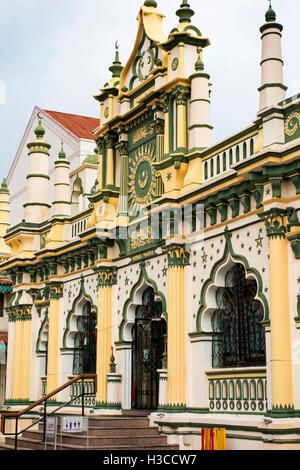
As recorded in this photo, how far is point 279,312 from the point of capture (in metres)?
11.6

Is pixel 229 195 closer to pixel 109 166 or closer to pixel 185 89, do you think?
pixel 185 89

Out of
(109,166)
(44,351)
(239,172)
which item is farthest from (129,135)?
(44,351)

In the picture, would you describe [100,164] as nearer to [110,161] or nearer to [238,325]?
[110,161]

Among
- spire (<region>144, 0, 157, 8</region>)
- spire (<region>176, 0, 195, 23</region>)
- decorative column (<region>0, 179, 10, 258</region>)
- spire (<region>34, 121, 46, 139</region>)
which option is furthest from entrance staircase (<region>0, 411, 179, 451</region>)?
decorative column (<region>0, 179, 10, 258</region>)

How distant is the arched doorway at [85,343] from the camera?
19.1 metres

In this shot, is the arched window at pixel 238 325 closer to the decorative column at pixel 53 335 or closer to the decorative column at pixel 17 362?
the decorative column at pixel 53 335

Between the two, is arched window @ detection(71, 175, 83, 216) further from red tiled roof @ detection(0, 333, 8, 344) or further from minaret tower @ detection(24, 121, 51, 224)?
red tiled roof @ detection(0, 333, 8, 344)

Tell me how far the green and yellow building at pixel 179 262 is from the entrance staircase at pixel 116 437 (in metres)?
0.31

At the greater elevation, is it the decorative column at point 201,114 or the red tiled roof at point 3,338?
the decorative column at point 201,114

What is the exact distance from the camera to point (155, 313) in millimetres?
16453

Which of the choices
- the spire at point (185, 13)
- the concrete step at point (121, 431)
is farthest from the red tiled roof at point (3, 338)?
the spire at point (185, 13)

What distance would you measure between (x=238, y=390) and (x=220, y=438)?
0.91 meters

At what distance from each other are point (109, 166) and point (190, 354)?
233 inches

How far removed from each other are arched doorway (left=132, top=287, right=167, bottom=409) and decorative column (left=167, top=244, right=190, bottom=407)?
1.53m
